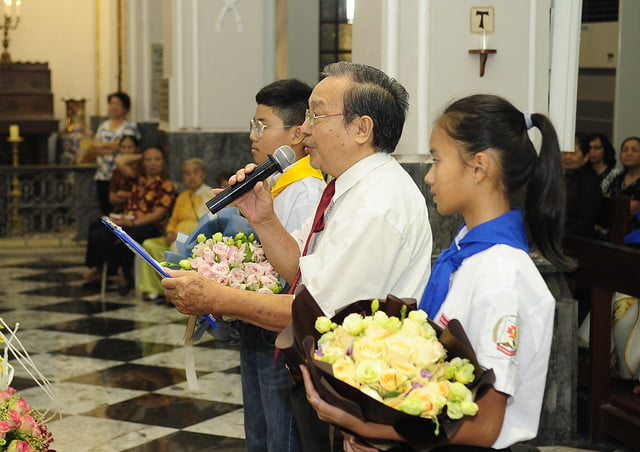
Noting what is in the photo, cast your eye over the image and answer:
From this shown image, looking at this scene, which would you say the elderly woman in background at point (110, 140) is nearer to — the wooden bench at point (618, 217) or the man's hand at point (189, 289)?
the wooden bench at point (618, 217)

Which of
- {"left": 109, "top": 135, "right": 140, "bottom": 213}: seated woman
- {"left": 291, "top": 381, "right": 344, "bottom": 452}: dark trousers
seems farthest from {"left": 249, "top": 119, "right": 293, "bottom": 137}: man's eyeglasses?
{"left": 109, "top": 135, "right": 140, "bottom": 213}: seated woman

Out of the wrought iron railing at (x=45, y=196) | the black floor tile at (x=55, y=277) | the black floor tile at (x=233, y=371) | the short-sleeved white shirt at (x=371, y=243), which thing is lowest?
the black floor tile at (x=55, y=277)

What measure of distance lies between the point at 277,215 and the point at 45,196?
874cm

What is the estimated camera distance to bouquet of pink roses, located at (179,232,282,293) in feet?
9.77

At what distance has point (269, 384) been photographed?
3.08 m

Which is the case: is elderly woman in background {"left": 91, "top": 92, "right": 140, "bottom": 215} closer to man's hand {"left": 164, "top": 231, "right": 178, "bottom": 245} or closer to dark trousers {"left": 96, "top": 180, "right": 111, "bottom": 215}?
dark trousers {"left": 96, "top": 180, "right": 111, "bottom": 215}

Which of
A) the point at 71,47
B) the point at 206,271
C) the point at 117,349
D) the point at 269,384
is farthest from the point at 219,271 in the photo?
the point at 71,47

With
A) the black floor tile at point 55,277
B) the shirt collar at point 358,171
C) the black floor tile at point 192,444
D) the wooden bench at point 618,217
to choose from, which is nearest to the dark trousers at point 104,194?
the black floor tile at point 55,277

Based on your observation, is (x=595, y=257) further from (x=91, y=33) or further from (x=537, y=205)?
(x=91, y=33)

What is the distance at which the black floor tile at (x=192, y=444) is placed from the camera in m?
4.57

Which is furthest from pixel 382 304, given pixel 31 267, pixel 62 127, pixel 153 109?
pixel 62 127

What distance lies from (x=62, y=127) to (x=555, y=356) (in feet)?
34.3

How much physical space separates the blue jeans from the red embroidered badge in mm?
1104

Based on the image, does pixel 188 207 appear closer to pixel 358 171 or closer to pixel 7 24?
pixel 358 171
